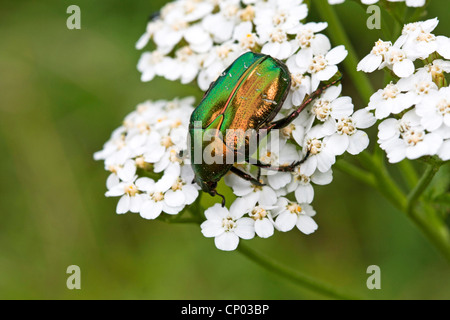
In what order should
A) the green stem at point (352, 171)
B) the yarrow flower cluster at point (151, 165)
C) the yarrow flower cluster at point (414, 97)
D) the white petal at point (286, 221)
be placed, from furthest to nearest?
the green stem at point (352, 171) < the yarrow flower cluster at point (151, 165) < the white petal at point (286, 221) < the yarrow flower cluster at point (414, 97)

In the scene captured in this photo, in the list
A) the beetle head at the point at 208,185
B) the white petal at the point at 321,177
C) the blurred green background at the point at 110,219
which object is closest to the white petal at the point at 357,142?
the white petal at the point at 321,177

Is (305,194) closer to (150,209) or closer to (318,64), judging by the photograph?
(318,64)

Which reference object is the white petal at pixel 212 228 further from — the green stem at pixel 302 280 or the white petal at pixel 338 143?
the white petal at pixel 338 143

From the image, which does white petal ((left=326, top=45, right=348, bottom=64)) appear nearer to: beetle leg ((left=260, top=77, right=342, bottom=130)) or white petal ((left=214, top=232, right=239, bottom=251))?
beetle leg ((left=260, top=77, right=342, bottom=130))

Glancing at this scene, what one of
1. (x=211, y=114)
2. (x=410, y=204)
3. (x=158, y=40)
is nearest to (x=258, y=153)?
(x=211, y=114)
